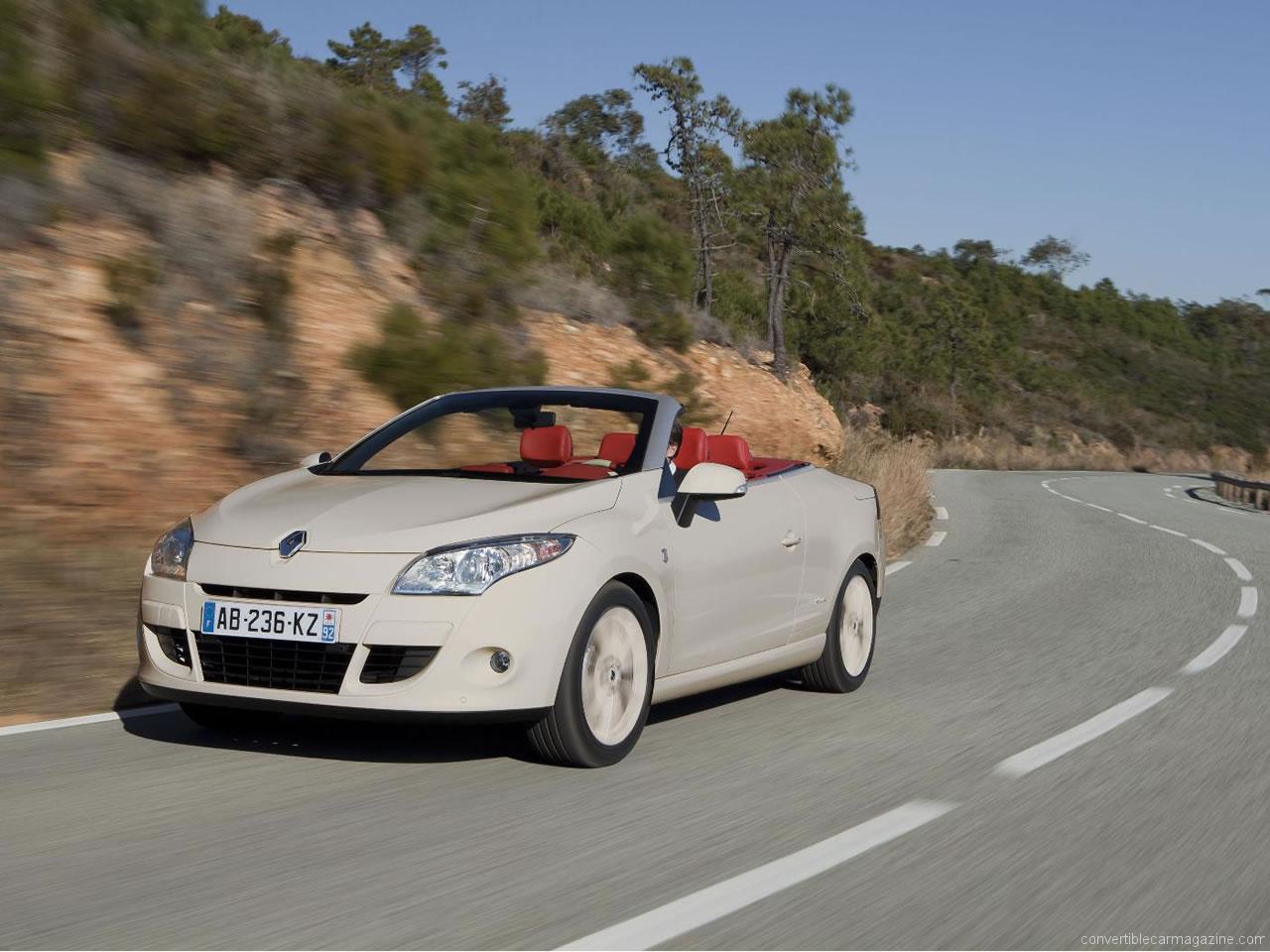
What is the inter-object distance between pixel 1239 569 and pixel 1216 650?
657cm

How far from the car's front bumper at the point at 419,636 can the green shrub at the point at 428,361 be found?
7.83 m

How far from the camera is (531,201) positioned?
19859 mm

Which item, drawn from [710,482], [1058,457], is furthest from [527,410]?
[1058,457]

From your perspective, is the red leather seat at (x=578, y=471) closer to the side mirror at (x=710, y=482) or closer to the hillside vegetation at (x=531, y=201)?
the side mirror at (x=710, y=482)

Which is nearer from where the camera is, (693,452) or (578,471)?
(578,471)

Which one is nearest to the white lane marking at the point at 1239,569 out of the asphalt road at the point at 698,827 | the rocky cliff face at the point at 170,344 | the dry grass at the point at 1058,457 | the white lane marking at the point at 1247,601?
the white lane marking at the point at 1247,601

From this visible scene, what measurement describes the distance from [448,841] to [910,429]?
5770cm

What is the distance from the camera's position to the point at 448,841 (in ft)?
16.2

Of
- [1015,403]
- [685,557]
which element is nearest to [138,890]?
[685,557]

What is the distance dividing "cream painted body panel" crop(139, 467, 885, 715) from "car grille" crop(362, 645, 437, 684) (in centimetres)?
3

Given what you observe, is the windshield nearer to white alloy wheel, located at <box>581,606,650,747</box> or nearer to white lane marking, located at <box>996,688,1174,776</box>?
white alloy wheel, located at <box>581,606,650,747</box>

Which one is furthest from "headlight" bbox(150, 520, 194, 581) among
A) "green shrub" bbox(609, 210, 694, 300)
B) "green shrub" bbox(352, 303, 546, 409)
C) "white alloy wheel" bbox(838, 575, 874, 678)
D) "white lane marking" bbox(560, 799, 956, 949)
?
"green shrub" bbox(609, 210, 694, 300)

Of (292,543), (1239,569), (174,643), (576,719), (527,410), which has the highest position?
(527,410)

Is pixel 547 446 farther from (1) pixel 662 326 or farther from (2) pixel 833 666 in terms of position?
(1) pixel 662 326
